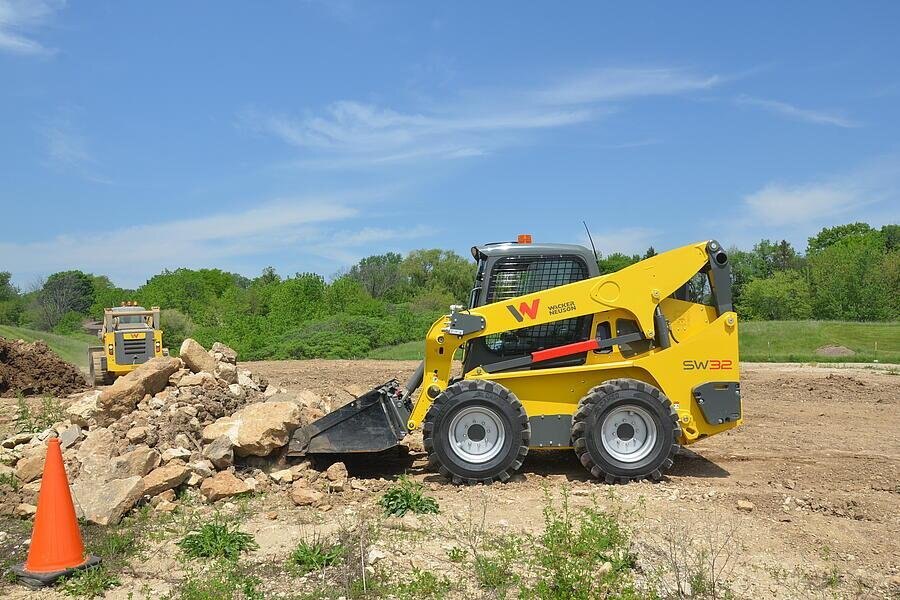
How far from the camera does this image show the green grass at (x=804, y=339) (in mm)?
27750

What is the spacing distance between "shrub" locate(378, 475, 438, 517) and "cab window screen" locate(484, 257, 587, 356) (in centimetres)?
192

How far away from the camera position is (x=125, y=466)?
710 cm

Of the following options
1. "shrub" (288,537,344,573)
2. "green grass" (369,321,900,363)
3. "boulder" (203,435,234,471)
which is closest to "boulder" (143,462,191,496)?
"boulder" (203,435,234,471)

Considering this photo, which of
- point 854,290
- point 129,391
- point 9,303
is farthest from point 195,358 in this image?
point 9,303

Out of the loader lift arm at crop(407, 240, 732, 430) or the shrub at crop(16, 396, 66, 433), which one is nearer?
the loader lift arm at crop(407, 240, 732, 430)

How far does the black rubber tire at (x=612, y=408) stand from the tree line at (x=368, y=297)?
10.6m

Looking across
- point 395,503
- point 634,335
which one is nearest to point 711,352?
point 634,335

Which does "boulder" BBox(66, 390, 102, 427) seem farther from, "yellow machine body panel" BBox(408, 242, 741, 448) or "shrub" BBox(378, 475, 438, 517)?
"shrub" BBox(378, 475, 438, 517)

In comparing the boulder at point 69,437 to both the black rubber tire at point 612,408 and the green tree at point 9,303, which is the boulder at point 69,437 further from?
the green tree at point 9,303

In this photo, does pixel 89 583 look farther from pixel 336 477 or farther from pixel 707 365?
pixel 707 365

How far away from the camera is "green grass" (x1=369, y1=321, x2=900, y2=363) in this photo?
2775 centimetres

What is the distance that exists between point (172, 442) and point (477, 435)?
3.17 metres

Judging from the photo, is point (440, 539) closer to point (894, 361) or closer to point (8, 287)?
point (894, 361)

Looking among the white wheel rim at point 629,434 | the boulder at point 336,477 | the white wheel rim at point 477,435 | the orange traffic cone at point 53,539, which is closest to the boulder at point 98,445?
the boulder at point 336,477
